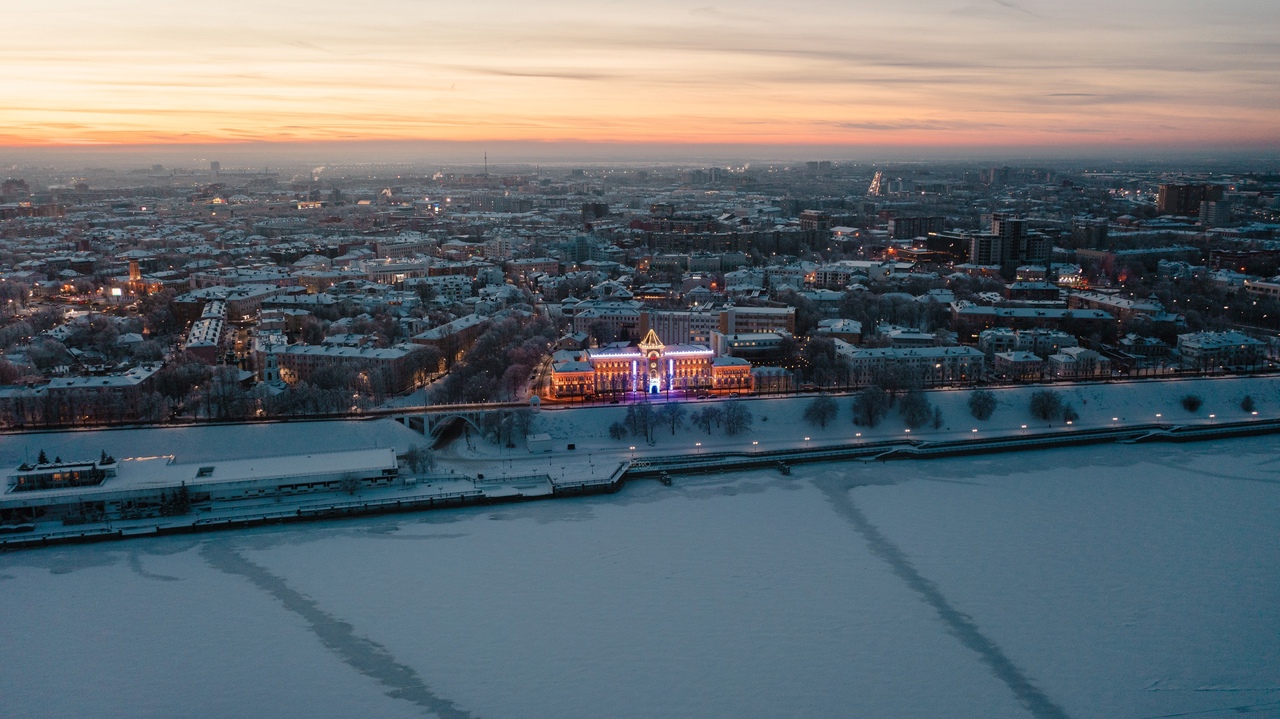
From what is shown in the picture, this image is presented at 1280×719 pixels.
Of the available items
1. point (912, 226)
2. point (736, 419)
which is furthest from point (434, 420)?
point (912, 226)

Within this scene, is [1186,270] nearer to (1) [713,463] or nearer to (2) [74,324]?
(1) [713,463]

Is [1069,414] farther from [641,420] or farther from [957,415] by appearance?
[641,420]

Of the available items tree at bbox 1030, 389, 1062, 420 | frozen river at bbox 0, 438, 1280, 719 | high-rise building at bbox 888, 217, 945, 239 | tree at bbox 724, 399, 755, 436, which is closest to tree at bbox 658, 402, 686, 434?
tree at bbox 724, 399, 755, 436

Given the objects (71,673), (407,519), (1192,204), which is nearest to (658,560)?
(407,519)

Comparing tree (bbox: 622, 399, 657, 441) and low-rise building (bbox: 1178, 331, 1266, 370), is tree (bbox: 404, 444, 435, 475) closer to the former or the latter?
tree (bbox: 622, 399, 657, 441)

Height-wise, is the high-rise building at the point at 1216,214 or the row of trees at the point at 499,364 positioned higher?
the high-rise building at the point at 1216,214

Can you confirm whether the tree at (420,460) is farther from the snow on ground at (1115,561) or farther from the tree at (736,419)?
the snow on ground at (1115,561)

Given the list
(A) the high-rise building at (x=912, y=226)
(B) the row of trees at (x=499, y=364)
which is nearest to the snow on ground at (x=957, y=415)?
(B) the row of trees at (x=499, y=364)

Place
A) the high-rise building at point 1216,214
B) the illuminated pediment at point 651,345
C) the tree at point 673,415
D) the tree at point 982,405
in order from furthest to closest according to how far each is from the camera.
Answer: the high-rise building at point 1216,214
the illuminated pediment at point 651,345
the tree at point 982,405
the tree at point 673,415
